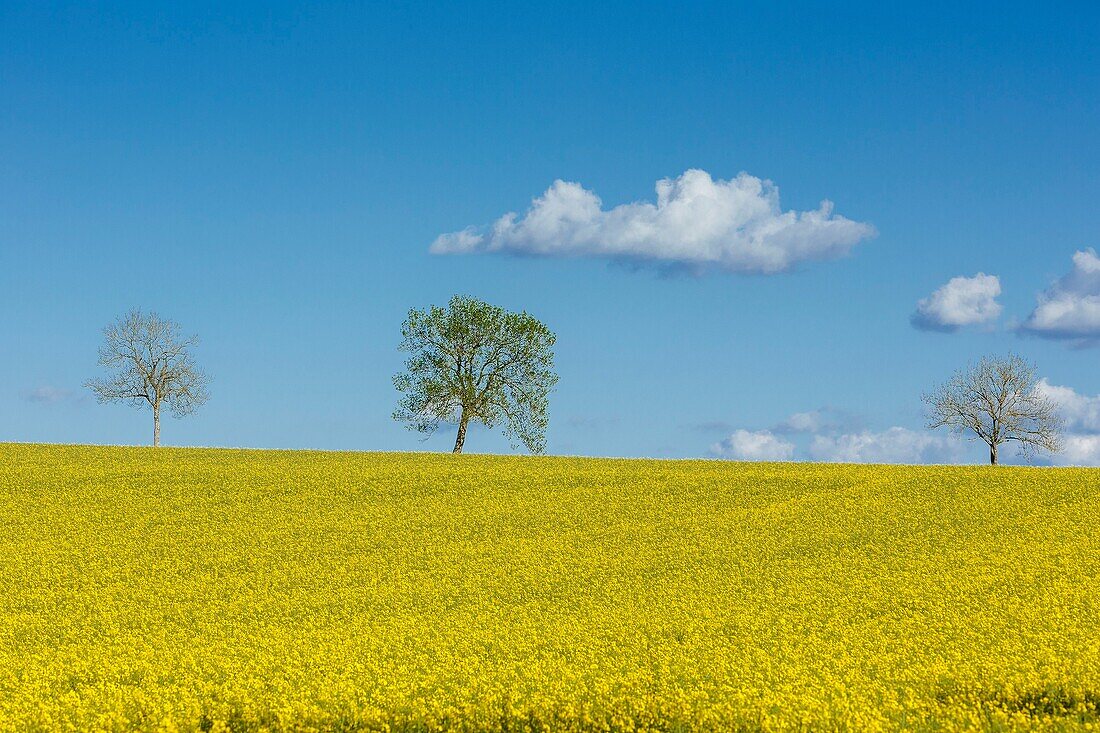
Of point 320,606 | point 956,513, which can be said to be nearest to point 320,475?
point 320,606

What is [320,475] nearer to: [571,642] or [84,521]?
[84,521]

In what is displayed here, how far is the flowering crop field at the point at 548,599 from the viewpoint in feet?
44.6

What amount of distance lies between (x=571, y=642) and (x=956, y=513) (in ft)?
58.2

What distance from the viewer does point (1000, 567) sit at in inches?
947

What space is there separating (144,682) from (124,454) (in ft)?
106

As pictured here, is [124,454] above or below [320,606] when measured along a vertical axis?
above

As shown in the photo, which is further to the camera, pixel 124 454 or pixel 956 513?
pixel 124 454

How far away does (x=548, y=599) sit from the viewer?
2098 cm

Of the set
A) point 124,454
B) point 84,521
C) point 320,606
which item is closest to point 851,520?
point 320,606

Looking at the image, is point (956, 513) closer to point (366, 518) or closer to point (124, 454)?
point (366, 518)

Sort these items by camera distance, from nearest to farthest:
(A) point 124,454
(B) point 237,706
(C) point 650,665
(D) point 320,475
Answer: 1. (B) point 237,706
2. (C) point 650,665
3. (D) point 320,475
4. (A) point 124,454

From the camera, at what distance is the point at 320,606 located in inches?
822

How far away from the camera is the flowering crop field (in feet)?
44.6

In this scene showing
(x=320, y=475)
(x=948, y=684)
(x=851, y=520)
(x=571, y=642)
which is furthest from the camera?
(x=320, y=475)
